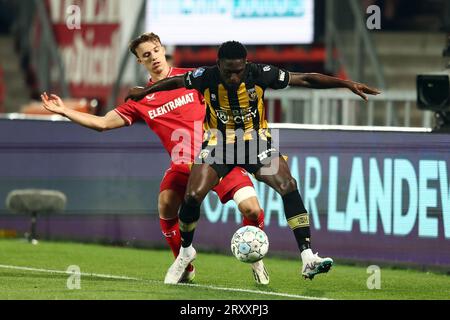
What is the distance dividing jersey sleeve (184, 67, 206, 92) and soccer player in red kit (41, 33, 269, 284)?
25.6 inches

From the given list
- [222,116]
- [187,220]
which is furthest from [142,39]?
[187,220]

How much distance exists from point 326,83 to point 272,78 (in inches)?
18.7

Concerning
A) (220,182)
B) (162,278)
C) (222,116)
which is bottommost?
(162,278)

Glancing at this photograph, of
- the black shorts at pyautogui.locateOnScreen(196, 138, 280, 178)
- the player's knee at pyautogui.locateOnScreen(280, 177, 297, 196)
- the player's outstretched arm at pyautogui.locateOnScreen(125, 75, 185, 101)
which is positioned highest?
the player's outstretched arm at pyautogui.locateOnScreen(125, 75, 185, 101)

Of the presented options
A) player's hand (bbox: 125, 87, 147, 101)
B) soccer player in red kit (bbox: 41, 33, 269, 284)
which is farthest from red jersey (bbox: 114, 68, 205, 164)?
player's hand (bbox: 125, 87, 147, 101)

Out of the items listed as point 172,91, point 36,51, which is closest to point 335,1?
point 36,51

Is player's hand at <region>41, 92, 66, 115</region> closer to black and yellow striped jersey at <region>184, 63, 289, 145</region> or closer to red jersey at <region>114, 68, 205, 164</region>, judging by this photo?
red jersey at <region>114, 68, 205, 164</region>

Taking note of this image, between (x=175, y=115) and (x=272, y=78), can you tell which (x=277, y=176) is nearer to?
(x=272, y=78)

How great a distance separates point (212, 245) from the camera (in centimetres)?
1739

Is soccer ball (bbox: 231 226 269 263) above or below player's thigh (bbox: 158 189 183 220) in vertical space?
below

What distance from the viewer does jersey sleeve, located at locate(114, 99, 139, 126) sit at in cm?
1330

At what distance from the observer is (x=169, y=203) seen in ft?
43.6
